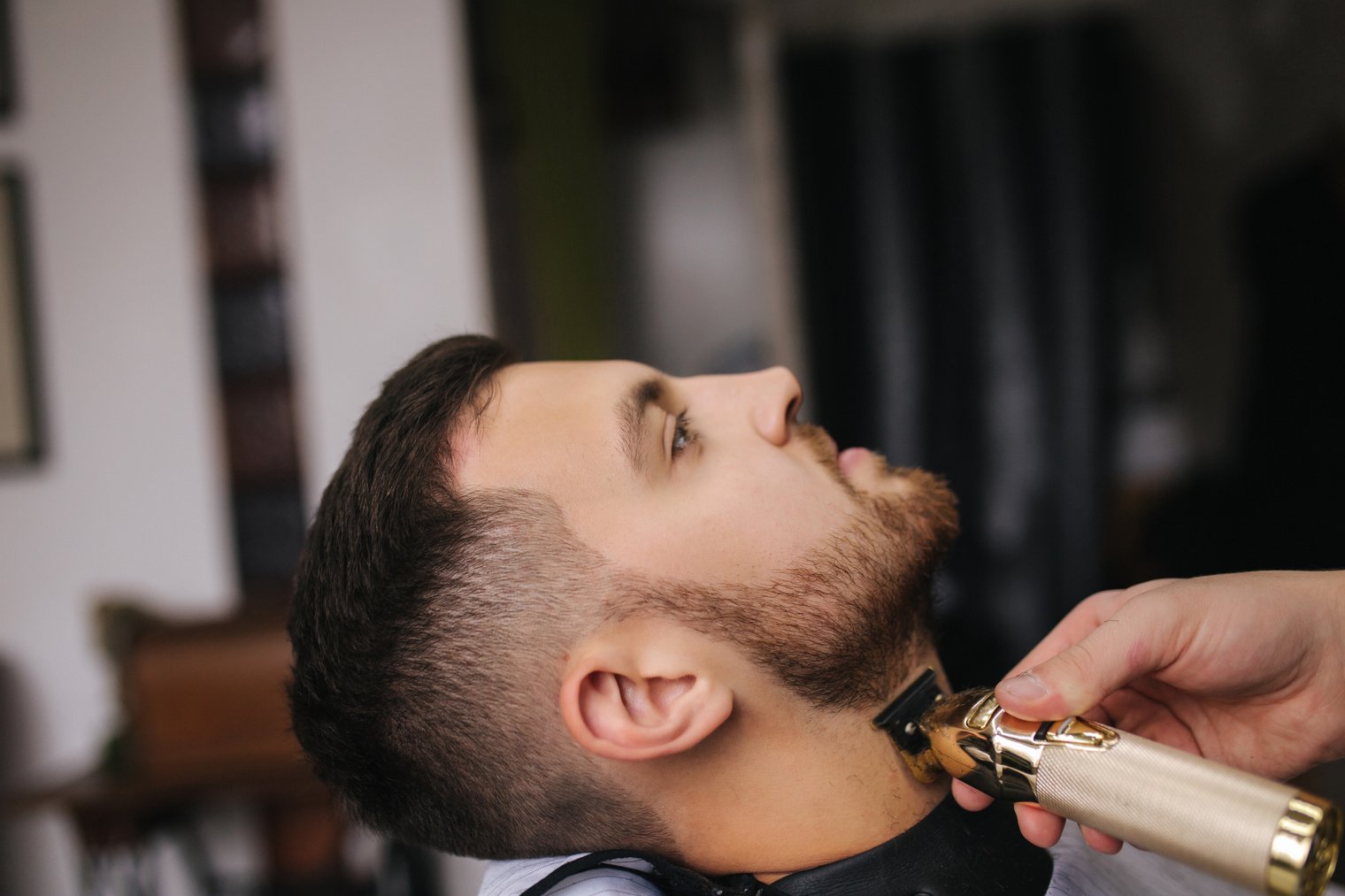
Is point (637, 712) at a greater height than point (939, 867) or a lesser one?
greater

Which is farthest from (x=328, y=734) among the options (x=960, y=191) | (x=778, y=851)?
(x=960, y=191)

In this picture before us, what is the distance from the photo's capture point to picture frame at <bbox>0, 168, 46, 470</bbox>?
8.91 feet

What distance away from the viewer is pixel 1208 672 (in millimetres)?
886

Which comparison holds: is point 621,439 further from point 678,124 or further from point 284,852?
point 678,124

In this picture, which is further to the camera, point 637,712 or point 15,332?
point 15,332

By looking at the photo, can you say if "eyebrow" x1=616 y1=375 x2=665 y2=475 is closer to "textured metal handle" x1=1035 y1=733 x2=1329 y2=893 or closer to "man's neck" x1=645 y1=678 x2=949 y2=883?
"man's neck" x1=645 y1=678 x2=949 y2=883

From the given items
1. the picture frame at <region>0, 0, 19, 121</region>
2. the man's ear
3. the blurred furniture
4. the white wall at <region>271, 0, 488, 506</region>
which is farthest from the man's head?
the picture frame at <region>0, 0, 19, 121</region>

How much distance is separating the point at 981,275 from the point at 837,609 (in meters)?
2.16

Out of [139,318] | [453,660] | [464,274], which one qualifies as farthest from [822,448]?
[139,318]

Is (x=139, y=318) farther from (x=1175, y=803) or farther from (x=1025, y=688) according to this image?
(x=1175, y=803)

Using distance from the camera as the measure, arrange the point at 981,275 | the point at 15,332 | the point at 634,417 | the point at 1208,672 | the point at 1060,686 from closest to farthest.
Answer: the point at 1060,686 → the point at 1208,672 → the point at 634,417 → the point at 15,332 → the point at 981,275

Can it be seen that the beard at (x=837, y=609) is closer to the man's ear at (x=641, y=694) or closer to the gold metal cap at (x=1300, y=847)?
the man's ear at (x=641, y=694)

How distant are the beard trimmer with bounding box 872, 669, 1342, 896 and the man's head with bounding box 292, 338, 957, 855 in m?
0.19

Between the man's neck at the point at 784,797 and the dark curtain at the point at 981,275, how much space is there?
6.05ft
